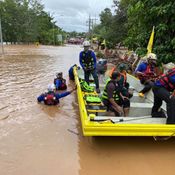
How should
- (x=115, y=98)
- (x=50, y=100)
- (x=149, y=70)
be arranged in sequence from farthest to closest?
1. (x=50, y=100)
2. (x=149, y=70)
3. (x=115, y=98)

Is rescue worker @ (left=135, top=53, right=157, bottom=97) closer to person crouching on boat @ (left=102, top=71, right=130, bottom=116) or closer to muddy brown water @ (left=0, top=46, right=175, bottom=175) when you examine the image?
person crouching on boat @ (left=102, top=71, right=130, bottom=116)

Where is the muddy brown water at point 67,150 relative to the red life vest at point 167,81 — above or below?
below

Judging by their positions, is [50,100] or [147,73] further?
[50,100]

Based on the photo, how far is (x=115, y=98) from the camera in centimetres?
653

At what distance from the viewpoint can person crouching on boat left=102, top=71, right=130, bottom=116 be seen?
6117 millimetres

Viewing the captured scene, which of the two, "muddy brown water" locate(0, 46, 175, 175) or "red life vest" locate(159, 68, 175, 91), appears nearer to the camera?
"muddy brown water" locate(0, 46, 175, 175)

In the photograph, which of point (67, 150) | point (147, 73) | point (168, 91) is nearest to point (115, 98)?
point (168, 91)

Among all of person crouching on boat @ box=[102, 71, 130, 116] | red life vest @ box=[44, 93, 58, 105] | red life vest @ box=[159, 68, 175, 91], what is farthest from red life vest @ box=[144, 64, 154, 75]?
red life vest @ box=[44, 93, 58, 105]

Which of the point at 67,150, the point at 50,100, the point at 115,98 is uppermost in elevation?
the point at 115,98

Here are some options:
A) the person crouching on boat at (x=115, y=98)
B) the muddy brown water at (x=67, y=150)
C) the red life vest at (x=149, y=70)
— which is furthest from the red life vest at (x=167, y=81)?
the red life vest at (x=149, y=70)

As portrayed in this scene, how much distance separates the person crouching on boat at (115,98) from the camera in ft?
20.1

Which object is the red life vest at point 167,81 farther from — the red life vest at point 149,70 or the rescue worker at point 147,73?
the red life vest at point 149,70

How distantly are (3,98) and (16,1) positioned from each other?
48865 millimetres

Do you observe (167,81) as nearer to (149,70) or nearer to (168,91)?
(168,91)
